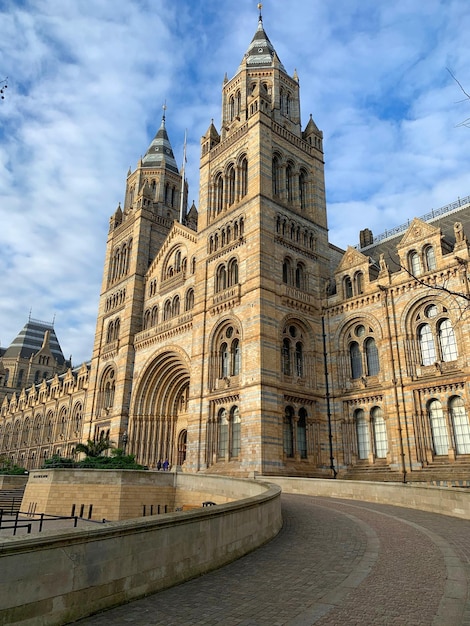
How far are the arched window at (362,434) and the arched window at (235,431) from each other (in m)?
7.21

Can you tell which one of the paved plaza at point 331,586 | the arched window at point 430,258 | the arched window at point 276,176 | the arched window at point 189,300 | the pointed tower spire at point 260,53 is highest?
the pointed tower spire at point 260,53

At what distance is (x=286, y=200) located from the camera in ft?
112

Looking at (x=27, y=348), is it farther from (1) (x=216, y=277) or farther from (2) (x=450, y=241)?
(2) (x=450, y=241)

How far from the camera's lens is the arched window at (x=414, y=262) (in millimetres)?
28328

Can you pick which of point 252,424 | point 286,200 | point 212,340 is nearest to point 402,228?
point 286,200

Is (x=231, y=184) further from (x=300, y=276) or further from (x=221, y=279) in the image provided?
(x=300, y=276)

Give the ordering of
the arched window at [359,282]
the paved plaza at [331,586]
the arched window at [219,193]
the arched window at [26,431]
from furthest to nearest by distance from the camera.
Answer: the arched window at [26,431]
the arched window at [219,193]
the arched window at [359,282]
the paved plaza at [331,586]

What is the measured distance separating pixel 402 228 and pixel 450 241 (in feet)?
24.4

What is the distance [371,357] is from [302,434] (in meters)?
6.41

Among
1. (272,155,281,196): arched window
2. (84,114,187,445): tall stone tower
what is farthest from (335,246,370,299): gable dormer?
(84,114,187,445): tall stone tower

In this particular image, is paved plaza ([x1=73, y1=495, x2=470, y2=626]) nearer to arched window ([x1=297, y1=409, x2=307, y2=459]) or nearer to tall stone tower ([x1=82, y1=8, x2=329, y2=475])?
tall stone tower ([x1=82, y1=8, x2=329, y2=475])

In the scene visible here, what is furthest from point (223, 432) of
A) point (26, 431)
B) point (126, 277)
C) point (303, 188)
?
point (26, 431)

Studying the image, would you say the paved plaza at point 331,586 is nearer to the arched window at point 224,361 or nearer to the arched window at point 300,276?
the arched window at point 224,361

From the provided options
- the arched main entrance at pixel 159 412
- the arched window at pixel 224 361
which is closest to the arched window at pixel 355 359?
the arched window at pixel 224 361
